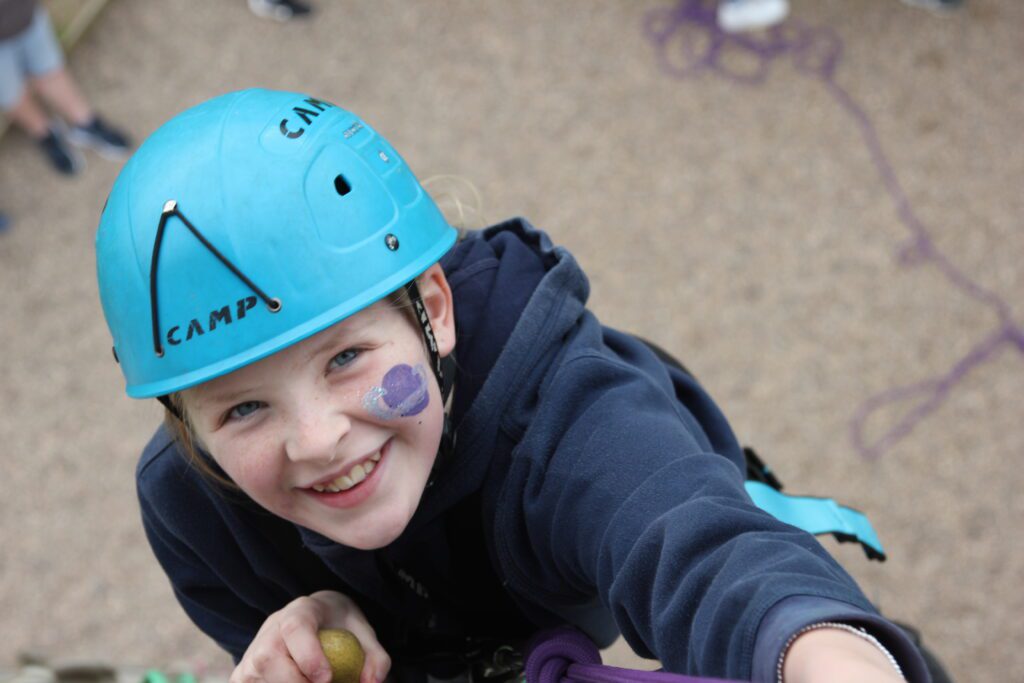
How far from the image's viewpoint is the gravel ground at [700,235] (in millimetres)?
3330

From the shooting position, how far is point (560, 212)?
4.00 metres

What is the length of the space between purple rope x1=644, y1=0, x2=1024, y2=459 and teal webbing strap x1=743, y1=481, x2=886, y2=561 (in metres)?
1.39

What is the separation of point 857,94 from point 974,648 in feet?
6.88

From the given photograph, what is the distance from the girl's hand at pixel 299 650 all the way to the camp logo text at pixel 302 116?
2.46 feet

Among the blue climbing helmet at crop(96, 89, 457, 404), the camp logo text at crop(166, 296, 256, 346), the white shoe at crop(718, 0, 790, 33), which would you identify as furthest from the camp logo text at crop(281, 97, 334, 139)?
the white shoe at crop(718, 0, 790, 33)

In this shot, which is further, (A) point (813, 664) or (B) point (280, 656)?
(B) point (280, 656)

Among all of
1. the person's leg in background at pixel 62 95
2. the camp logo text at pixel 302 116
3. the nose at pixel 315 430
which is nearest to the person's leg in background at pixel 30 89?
the person's leg in background at pixel 62 95

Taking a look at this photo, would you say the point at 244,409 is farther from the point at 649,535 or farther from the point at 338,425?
the point at 649,535

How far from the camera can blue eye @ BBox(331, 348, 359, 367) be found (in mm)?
1583

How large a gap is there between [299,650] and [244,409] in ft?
1.25

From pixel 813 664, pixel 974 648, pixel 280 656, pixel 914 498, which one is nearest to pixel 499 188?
pixel 914 498

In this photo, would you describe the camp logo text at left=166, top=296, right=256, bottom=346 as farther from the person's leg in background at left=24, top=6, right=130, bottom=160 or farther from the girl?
the person's leg in background at left=24, top=6, right=130, bottom=160

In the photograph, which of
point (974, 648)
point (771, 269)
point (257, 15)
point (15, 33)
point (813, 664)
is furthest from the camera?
point (257, 15)

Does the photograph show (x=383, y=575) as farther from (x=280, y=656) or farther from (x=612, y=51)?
(x=612, y=51)
